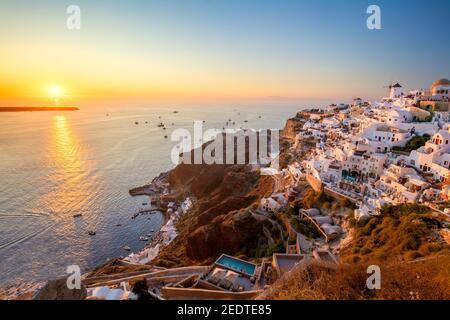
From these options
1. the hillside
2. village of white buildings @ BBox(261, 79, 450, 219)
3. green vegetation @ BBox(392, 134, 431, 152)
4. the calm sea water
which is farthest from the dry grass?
the calm sea water

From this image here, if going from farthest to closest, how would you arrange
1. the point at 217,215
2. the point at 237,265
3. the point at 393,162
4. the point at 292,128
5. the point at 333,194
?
the point at 292,128, the point at 217,215, the point at 393,162, the point at 333,194, the point at 237,265

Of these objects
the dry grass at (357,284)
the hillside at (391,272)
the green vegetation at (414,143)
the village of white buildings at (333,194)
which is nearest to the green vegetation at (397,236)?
the hillside at (391,272)

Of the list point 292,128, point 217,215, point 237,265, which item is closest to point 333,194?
point 237,265

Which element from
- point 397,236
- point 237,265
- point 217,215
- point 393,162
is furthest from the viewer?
point 217,215

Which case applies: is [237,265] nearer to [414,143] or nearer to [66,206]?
[414,143]

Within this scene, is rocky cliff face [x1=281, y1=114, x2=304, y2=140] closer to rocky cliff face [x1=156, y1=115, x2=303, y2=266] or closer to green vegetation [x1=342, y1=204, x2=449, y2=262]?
rocky cliff face [x1=156, y1=115, x2=303, y2=266]

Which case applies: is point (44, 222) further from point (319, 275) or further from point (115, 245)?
point (319, 275)
